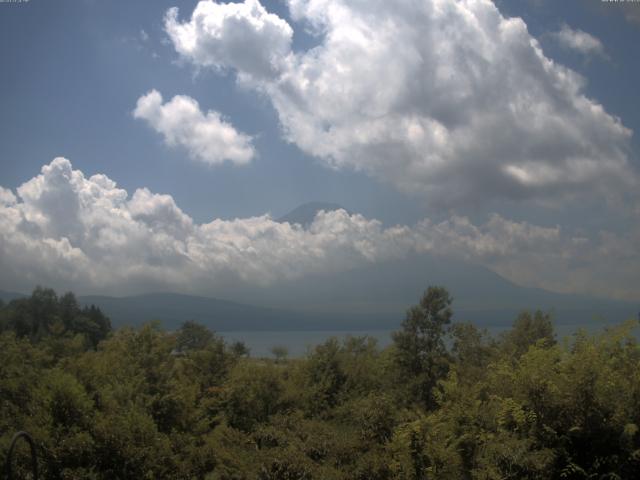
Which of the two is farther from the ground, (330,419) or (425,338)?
(425,338)

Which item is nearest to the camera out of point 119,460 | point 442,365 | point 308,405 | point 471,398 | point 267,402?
point 471,398

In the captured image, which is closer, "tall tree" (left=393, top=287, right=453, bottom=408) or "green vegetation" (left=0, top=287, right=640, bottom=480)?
"green vegetation" (left=0, top=287, right=640, bottom=480)

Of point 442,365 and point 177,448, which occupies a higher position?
point 442,365

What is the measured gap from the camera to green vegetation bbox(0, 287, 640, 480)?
12.6m

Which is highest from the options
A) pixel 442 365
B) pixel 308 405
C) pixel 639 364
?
pixel 639 364

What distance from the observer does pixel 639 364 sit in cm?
1377

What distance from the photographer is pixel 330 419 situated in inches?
1110

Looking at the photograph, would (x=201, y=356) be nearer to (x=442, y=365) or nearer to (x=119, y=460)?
(x=442, y=365)

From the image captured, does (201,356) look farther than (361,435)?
Yes

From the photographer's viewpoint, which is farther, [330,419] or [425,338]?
[425,338]

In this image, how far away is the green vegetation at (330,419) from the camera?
1258 cm

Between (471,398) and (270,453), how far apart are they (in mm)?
5979

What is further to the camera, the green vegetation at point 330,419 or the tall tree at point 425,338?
the tall tree at point 425,338

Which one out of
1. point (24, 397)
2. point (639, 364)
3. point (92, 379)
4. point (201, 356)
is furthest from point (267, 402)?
point (639, 364)
